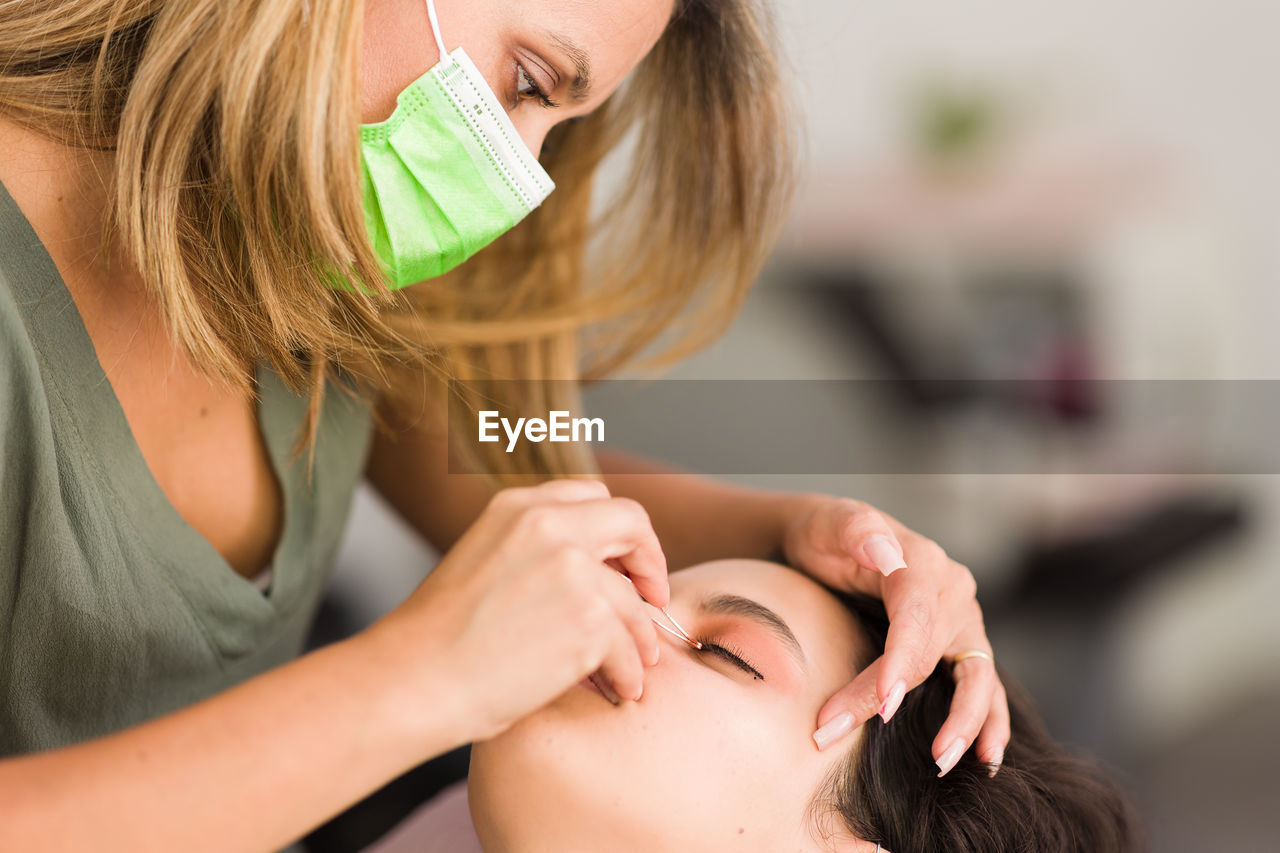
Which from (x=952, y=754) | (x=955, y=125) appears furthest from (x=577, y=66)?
(x=955, y=125)

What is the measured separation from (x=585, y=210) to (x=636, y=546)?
28.7 inches

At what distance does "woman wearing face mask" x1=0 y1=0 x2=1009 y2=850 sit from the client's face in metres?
0.04

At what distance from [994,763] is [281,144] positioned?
0.80m

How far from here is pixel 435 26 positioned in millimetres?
854

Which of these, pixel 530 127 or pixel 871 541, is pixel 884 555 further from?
pixel 530 127

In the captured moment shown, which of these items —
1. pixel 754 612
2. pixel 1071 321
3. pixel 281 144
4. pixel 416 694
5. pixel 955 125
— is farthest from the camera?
pixel 955 125

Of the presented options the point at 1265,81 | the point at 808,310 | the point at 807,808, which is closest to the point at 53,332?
the point at 807,808

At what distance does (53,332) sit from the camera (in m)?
0.86

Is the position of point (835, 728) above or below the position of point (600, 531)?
below

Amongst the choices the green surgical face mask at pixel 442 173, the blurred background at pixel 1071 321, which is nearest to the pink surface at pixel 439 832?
the green surgical face mask at pixel 442 173

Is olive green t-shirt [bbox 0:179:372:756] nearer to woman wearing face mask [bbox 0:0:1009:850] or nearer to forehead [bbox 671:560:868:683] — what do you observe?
woman wearing face mask [bbox 0:0:1009:850]

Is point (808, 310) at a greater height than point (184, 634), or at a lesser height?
greater

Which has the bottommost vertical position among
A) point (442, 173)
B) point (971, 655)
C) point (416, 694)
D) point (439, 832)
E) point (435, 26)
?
point (439, 832)

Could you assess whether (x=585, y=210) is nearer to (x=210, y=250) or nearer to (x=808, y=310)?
(x=210, y=250)
